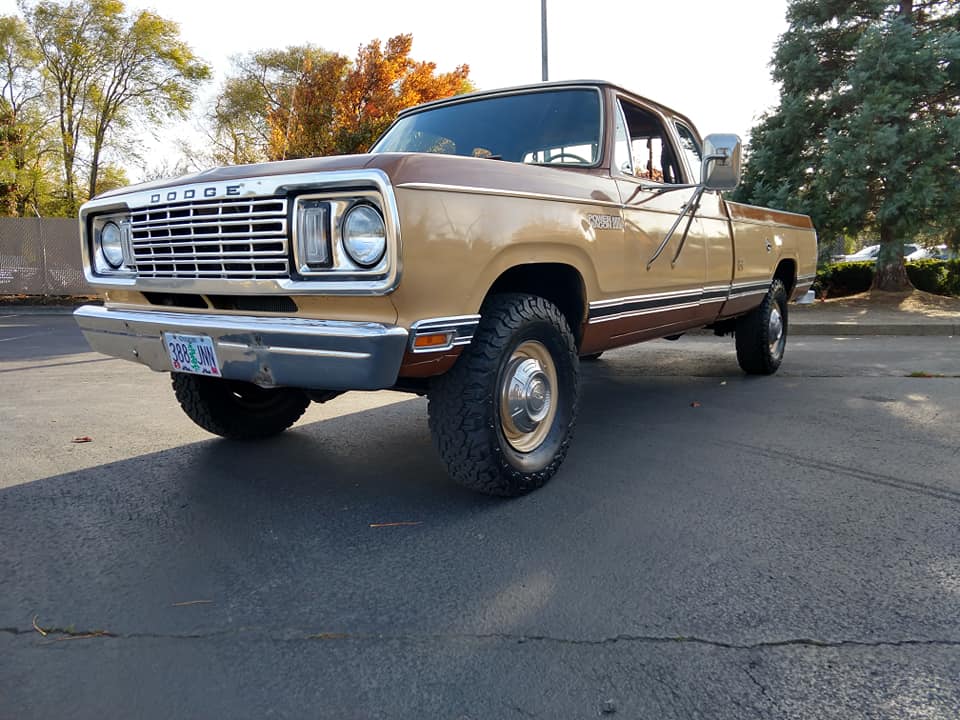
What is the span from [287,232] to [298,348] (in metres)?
0.43

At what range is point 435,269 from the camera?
2.61 metres

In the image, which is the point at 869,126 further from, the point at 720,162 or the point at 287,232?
the point at 287,232

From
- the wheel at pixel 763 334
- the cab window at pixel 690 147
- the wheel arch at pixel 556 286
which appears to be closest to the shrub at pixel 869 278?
the wheel at pixel 763 334

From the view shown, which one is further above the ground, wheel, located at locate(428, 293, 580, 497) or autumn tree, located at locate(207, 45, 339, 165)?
autumn tree, located at locate(207, 45, 339, 165)

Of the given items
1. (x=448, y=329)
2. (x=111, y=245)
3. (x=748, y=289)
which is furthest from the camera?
(x=748, y=289)

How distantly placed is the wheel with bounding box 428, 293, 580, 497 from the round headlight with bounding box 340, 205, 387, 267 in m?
0.61

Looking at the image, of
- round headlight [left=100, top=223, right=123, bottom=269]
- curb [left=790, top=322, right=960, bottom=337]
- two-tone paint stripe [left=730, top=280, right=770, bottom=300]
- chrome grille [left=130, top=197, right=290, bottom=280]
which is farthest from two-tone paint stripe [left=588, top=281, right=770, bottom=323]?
curb [left=790, top=322, right=960, bottom=337]

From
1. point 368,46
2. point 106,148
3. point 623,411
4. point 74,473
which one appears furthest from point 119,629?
point 106,148

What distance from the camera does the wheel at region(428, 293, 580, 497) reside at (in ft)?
9.50

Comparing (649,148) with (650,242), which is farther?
(649,148)

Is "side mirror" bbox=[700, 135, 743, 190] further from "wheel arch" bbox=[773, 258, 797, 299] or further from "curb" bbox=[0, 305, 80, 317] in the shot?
"curb" bbox=[0, 305, 80, 317]

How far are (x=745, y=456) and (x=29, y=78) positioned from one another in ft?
83.7

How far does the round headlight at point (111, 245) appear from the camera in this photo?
3.36 m

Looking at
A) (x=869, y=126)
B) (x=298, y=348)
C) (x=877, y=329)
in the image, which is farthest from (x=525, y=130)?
(x=869, y=126)
